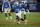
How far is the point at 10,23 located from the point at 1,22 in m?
0.37

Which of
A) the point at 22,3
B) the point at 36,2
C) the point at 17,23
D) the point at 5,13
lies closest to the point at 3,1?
the point at 5,13

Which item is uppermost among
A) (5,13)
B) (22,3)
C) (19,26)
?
(22,3)

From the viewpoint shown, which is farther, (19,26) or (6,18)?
(6,18)

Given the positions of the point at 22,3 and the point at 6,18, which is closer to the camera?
the point at 22,3

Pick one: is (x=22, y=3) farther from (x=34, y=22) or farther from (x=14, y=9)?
(x=34, y=22)

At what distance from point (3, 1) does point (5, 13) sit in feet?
1.69

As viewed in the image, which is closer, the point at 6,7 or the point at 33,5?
the point at 33,5

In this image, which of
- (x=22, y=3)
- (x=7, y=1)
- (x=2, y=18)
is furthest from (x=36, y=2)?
(x=2, y=18)

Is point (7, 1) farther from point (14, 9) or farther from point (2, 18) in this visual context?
point (2, 18)

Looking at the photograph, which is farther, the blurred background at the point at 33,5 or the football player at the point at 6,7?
the football player at the point at 6,7

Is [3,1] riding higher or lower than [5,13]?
higher

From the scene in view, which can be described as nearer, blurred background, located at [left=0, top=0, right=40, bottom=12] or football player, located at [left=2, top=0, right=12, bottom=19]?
blurred background, located at [left=0, top=0, right=40, bottom=12]

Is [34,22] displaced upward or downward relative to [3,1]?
downward

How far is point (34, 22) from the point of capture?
3715 millimetres
